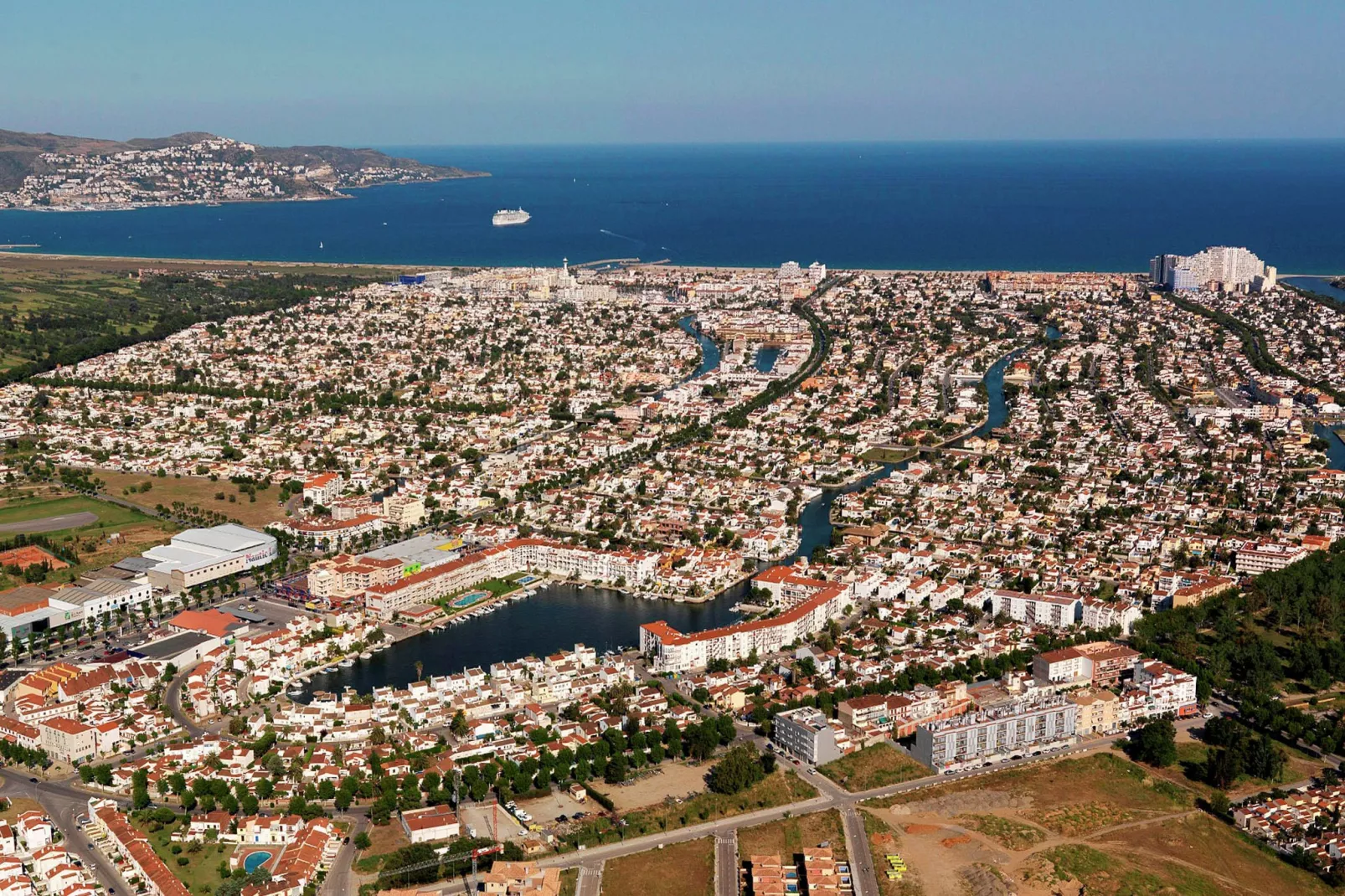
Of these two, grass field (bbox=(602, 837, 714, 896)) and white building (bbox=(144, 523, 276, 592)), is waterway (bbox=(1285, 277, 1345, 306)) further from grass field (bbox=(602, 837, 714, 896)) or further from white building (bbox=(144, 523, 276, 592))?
grass field (bbox=(602, 837, 714, 896))

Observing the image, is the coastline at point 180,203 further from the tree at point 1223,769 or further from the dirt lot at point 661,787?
the tree at point 1223,769

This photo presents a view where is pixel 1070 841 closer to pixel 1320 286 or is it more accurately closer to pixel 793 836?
pixel 793 836

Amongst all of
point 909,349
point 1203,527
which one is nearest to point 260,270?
Result: point 909,349

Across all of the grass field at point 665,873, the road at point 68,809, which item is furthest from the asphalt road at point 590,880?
the road at point 68,809

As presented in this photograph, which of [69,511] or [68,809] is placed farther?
[69,511]

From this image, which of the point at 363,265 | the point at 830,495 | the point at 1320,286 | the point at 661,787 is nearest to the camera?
the point at 661,787

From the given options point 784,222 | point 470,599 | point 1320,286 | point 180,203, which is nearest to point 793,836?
point 470,599

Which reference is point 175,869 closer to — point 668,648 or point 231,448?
point 668,648
